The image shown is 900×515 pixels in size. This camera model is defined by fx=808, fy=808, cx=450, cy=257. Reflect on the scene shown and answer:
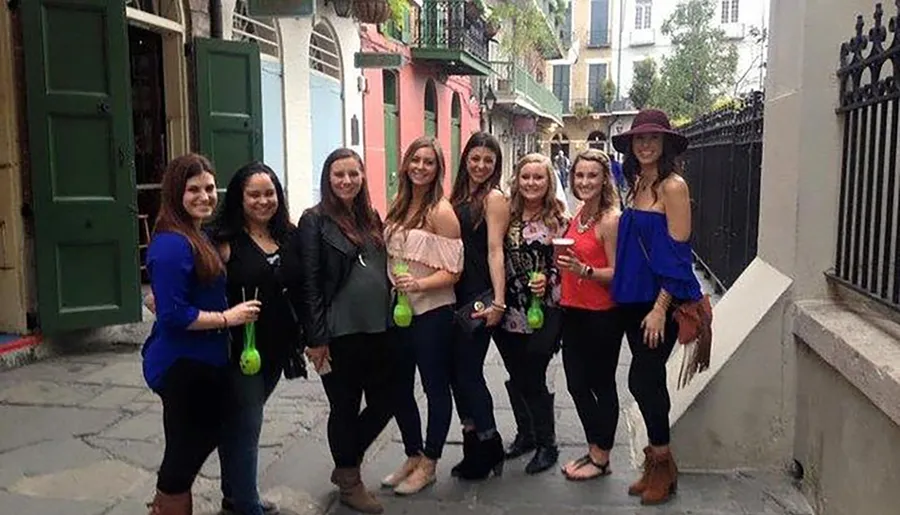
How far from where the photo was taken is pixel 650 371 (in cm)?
353

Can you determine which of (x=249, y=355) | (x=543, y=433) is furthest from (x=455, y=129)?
(x=249, y=355)

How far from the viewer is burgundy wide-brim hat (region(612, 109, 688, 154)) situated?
11.3ft

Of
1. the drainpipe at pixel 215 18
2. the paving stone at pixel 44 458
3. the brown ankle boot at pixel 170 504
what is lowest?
the paving stone at pixel 44 458

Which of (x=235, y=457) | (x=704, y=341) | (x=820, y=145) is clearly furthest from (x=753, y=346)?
(x=235, y=457)

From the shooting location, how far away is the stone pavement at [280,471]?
11.7ft

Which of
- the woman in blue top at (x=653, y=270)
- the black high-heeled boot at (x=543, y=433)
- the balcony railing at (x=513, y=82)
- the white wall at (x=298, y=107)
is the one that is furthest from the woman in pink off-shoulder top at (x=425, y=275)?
the balcony railing at (x=513, y=82)

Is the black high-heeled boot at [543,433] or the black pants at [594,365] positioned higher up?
the black pants at [594,365]

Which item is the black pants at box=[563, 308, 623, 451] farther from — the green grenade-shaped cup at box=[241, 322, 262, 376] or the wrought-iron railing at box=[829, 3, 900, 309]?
the green grenade-shaped cup at box=[241, 322, 262, 376]

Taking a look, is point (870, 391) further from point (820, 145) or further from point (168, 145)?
point (168, 145)

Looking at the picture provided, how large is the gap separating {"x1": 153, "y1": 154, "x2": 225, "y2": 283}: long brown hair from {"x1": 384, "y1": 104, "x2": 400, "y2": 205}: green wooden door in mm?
11187

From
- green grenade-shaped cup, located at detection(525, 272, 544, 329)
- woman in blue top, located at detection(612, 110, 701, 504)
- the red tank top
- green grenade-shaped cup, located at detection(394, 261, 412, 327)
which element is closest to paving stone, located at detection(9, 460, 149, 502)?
green grenade-shaped cup, located at detection(394, 261, 412, 327)

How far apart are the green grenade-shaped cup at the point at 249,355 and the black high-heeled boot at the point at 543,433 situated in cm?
144

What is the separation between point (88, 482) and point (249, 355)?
54.6 inches

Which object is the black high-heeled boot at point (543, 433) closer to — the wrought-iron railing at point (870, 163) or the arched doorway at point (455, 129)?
the wrought-iron railing at point (870, 163)
